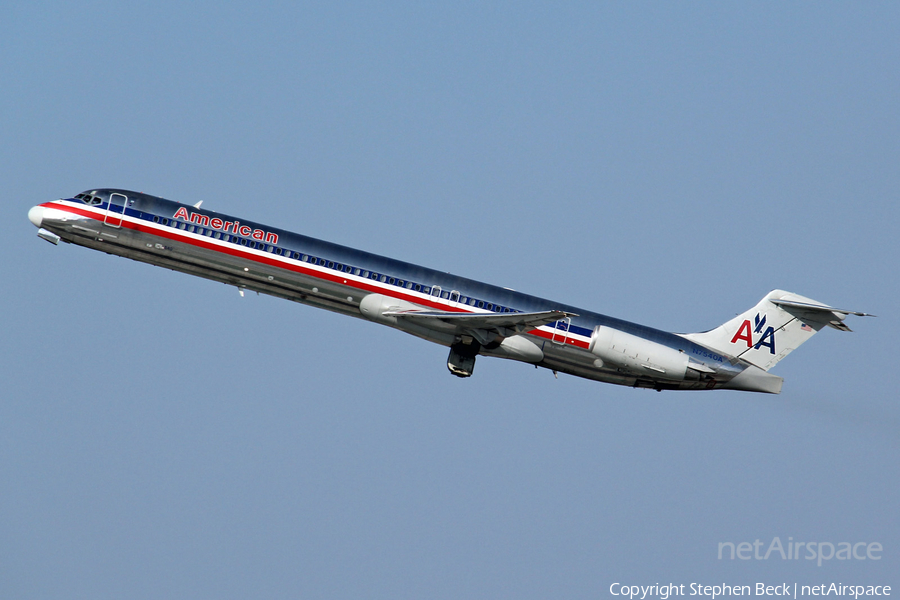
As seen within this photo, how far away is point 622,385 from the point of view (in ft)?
136

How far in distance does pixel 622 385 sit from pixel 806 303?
9.71m

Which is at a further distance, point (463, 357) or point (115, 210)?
point (463, 357)

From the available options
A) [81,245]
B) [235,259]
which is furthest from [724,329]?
[81,245]

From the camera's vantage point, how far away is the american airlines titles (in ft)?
129

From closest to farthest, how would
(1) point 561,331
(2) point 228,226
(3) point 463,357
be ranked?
(2) point 228,226 < (1) point 561,331 < (3) point 463,357

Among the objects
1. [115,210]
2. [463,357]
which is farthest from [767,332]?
[115,210]

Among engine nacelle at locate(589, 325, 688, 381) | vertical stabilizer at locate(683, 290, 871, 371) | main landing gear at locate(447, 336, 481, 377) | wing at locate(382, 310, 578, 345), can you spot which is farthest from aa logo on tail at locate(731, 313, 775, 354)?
main landing gear at locate(447, 336, 481, 377)

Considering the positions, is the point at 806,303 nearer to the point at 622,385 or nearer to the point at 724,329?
the point at 724,329

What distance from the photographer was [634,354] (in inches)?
1542

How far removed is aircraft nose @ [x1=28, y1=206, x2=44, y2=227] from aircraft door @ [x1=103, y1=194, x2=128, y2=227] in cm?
319

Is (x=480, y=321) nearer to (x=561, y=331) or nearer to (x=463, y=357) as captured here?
(x=463, y=357)

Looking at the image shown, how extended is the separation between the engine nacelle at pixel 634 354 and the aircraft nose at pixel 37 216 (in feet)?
83.8

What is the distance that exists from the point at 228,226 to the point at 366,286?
679 cm

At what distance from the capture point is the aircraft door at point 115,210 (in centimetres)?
3928
